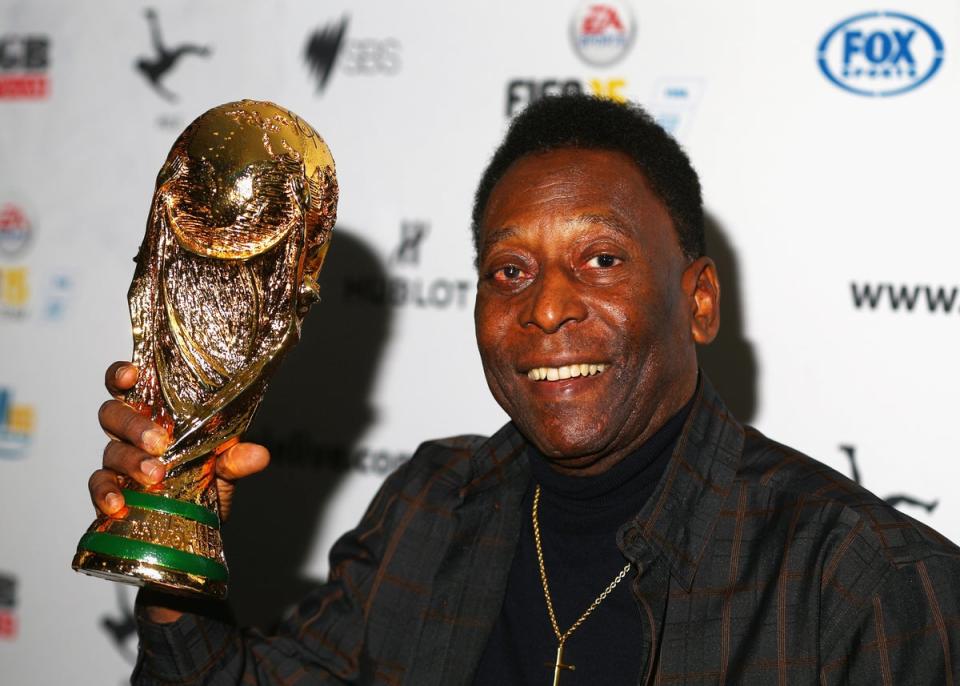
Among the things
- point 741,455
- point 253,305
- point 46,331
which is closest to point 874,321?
point 741,455

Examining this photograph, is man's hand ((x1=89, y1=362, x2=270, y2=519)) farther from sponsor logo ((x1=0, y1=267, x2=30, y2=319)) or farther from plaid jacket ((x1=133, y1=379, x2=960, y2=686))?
A: sponsor logo ((x1=0, y1=267, x2=30, y2=319))

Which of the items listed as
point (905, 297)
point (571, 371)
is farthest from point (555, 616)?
point (905, 297)

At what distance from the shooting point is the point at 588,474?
4.11 ft

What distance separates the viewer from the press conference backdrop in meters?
1.65

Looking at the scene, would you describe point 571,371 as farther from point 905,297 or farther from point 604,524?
point 905,297

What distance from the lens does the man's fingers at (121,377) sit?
3.79 feet

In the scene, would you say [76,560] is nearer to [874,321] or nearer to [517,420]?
[517,420]

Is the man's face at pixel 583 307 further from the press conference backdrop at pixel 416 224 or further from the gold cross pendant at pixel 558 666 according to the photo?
the press conference backdrop at pixel 416 224

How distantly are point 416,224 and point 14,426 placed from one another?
105cm

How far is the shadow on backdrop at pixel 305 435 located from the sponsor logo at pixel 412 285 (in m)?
0.02

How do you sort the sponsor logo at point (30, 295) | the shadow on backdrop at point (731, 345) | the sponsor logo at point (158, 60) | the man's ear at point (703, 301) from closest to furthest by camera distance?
the man's ear at point (703, 301) → the shadow on backdrop at point (731, 345) → the sponsor logo at point (158, 60) → the sponsor logo at point (30, 295)

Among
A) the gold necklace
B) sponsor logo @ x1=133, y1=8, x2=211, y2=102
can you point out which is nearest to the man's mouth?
the gold necklace

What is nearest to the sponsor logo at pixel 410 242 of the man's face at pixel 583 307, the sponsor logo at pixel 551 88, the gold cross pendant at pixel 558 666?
the sponsor logo at pixel 551 88

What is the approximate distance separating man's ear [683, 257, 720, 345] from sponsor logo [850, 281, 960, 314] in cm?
48
